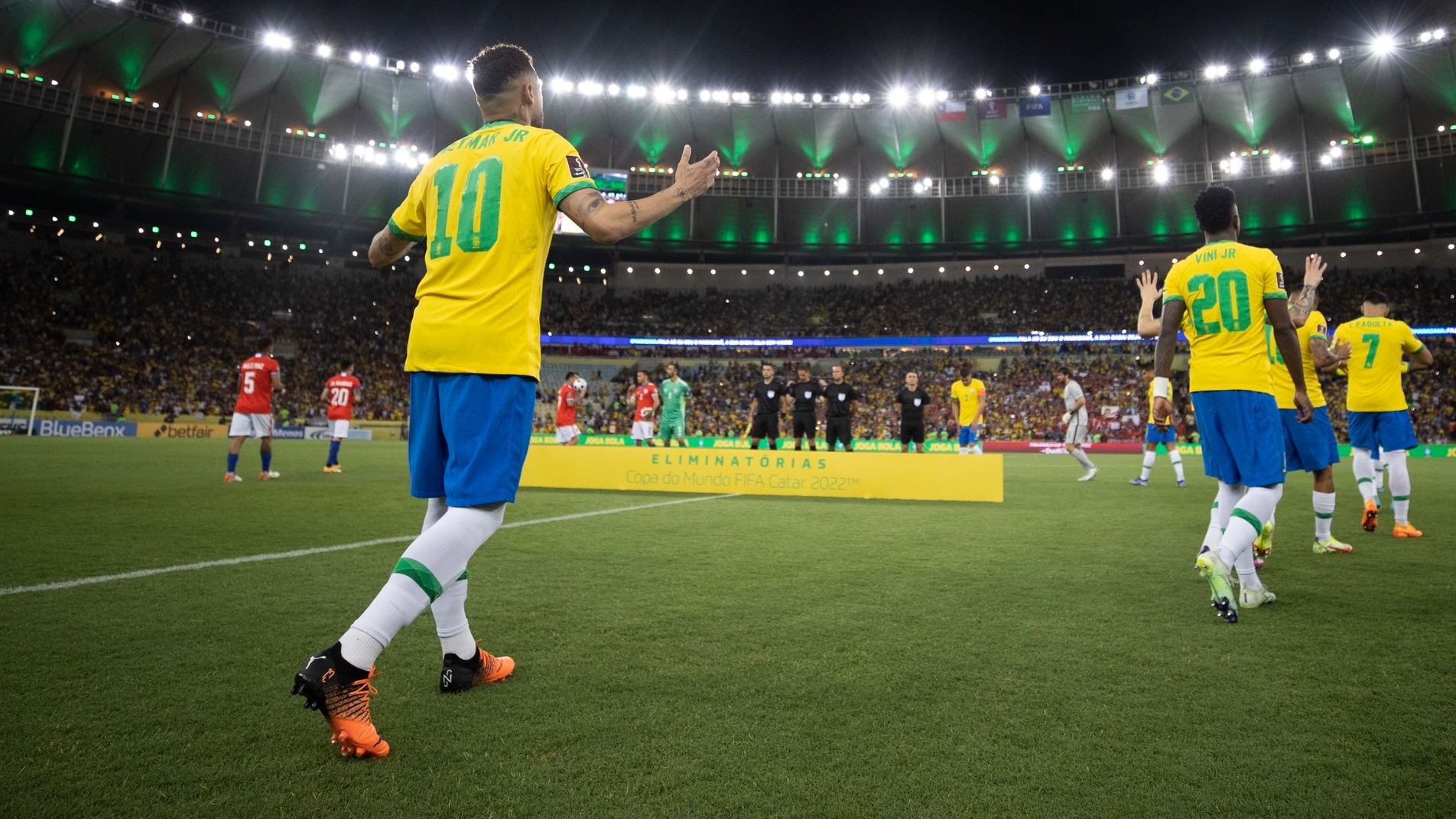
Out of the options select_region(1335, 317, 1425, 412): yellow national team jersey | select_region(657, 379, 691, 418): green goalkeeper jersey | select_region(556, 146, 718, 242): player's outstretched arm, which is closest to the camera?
select_region(556, 146, 718, 242): player's outstretched arm

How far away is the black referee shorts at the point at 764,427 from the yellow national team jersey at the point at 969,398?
147 inches

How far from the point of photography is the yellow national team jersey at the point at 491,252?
7.57 ft

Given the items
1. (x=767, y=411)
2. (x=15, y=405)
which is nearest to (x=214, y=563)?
(x=767, y=411)

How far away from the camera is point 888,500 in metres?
9.49

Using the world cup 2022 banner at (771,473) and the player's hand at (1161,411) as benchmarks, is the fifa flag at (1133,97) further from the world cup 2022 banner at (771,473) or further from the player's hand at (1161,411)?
the player's hand at (1161,411)

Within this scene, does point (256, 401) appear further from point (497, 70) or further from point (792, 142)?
point (792, 142)

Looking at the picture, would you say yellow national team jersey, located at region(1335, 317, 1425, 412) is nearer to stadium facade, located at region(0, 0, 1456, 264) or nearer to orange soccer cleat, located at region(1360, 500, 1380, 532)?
orange soccer cleat, located at region(1360, 500, 1380, 532)

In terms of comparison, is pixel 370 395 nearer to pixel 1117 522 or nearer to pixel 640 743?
pixel 1117 522

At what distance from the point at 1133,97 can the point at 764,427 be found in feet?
99.1

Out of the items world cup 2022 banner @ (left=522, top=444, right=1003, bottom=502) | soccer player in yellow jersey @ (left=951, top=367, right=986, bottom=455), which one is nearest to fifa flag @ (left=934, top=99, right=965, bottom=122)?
soccer player in yellow jersey @ (left=951, top=367, right=986, bottom=455)

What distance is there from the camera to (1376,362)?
6.57 meters

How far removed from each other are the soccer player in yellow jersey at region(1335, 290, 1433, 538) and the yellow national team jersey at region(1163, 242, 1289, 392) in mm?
3463

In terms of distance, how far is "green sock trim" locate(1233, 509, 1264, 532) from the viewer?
3.68 meters

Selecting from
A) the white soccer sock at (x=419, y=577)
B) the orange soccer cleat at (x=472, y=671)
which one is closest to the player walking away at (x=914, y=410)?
the orange soccer cleat at (x=472, y=671)
